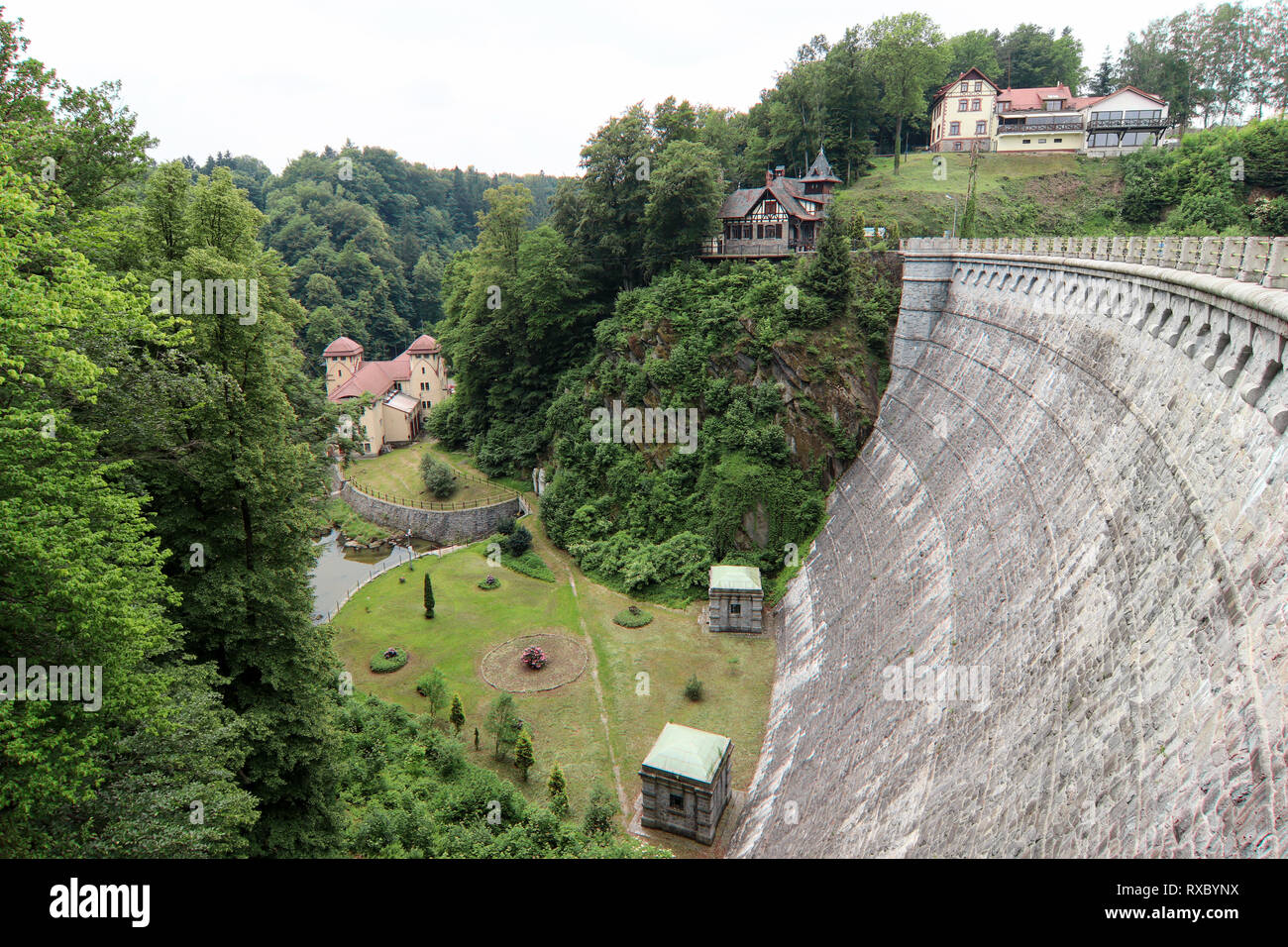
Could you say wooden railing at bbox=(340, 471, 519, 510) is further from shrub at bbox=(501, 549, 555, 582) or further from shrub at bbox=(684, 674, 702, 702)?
shrub at bbox=(684, 674, 702, 702)

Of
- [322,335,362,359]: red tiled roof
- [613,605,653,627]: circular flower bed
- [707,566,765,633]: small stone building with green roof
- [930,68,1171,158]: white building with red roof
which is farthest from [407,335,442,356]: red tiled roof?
[930,68,1171,158]: white building with red roof

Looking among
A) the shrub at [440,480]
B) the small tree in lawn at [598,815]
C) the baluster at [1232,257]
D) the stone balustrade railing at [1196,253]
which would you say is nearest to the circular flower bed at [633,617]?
the small tree in lawn at [598,815]

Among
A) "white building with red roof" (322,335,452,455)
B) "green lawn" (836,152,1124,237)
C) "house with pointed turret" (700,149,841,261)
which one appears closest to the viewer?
"house with pointed turret" (700,149,841,261)

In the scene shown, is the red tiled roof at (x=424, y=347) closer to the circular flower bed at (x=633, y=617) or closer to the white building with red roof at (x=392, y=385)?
the white building with red roof at (x=392, y=385)

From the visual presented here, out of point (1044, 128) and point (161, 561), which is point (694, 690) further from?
point (1044, 128)
